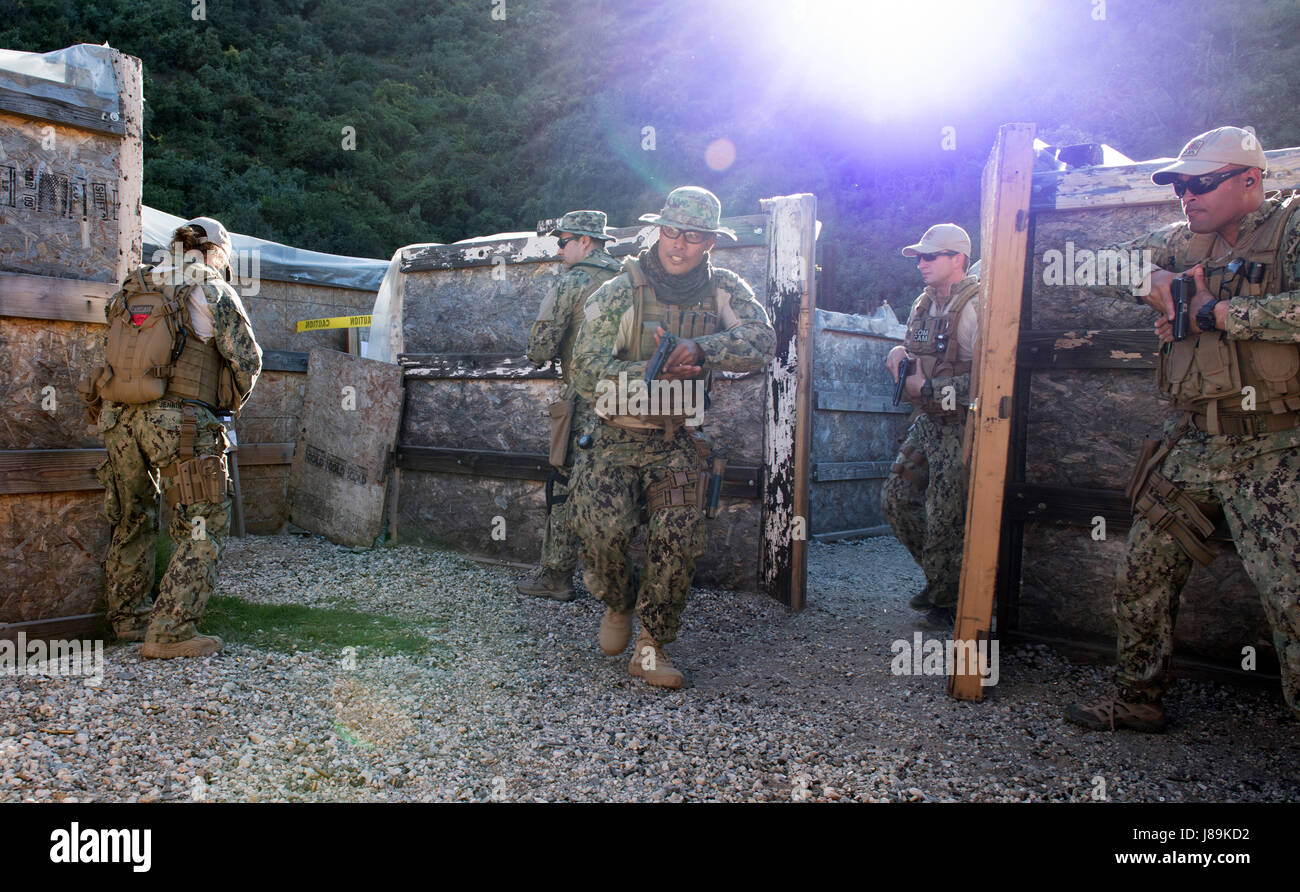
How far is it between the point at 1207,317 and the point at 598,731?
104 inches

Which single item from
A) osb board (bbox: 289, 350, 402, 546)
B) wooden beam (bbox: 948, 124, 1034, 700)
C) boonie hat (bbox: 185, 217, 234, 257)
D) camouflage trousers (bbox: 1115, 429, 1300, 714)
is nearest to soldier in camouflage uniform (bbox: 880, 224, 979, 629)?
wooden beam (bbox: 948, 124, 1034, 700)

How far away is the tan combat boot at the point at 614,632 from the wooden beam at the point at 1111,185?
2.81m

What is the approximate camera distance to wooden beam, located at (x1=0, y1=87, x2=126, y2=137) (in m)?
3.98

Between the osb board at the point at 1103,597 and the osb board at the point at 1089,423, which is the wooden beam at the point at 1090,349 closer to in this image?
the osb board at the point at 1089,423

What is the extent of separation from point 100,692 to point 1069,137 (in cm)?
1997

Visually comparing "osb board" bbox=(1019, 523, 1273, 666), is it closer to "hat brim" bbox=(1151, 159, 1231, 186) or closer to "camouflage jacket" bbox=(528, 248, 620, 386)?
"hat brim" bbox=(1151, 159, 1231, 186)

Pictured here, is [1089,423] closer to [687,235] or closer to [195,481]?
[687,235]

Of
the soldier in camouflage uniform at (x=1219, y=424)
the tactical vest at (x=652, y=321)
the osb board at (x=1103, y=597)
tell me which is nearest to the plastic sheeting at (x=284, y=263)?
the tactical vest at (x=652, y=321)

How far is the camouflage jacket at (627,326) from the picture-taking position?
3.85 metres

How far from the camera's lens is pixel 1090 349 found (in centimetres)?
396

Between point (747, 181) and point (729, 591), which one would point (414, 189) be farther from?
point (729, 591)

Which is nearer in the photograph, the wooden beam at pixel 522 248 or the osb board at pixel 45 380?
the osb board at pixel 45 380

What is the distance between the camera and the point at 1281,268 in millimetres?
2928
